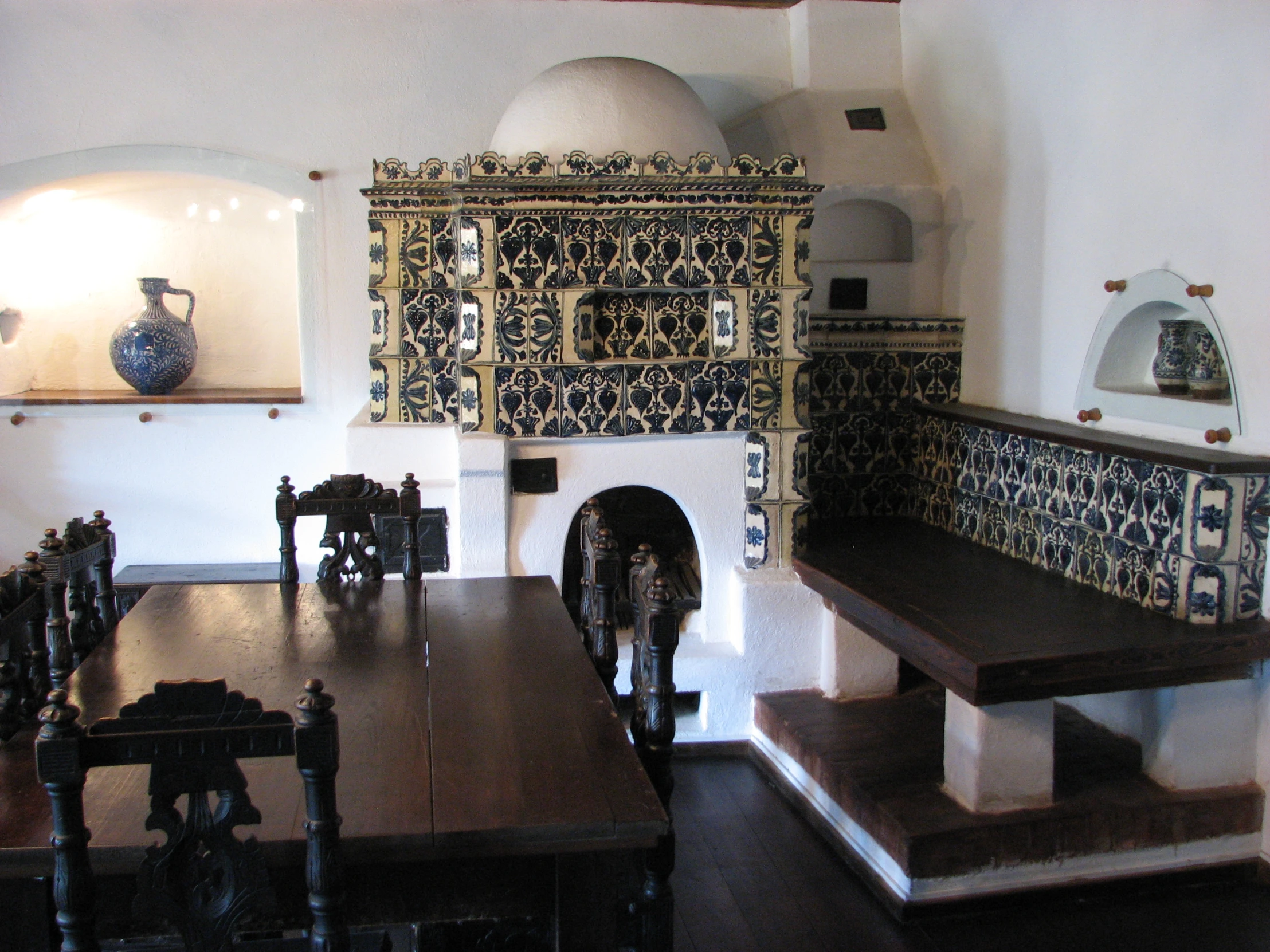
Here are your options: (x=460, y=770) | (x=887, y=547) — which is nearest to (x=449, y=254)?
(x=887, y=547)

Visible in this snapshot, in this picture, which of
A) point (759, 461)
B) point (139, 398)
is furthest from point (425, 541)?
point (139, 398)

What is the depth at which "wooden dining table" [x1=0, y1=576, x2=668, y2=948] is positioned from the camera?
1.65 meters

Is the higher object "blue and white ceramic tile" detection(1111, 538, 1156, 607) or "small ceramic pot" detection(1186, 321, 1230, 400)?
"small ceramic pot" detection(1186, 321, 1230, 400)

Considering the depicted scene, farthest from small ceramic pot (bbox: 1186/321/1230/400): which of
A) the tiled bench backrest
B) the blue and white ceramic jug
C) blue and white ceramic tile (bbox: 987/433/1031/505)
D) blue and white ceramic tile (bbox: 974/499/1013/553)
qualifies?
the blue and white ceramic jug

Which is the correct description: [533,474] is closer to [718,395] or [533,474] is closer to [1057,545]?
[718,395]

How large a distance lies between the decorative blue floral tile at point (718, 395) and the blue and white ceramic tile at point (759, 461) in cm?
7

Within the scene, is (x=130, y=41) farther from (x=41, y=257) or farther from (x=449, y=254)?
(x=449, y=254)

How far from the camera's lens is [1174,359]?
322cm

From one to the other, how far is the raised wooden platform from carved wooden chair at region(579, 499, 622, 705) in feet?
3.16

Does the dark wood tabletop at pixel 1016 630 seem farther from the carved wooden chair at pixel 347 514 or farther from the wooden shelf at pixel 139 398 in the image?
the wooden shelf at pixel 139 398

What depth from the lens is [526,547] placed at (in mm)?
3793

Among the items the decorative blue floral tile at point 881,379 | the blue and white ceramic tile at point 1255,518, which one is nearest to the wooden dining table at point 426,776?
the blue and white ceramic tile at point 1255,518

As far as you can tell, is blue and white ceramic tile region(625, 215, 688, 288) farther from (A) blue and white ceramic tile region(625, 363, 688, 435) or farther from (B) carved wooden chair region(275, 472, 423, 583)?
(B) carved wooden chair region(275, 472, 423, 583)

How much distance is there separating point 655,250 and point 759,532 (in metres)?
1.06
